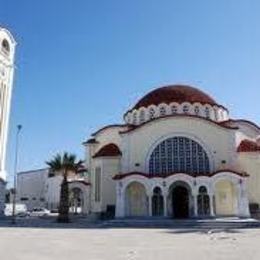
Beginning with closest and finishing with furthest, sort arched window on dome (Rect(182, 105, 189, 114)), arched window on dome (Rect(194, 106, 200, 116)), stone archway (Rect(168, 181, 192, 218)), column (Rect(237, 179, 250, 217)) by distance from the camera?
column (Rect(237, 179, 250, 217)) → stone archway (Rect(168, 181, 192, 218)) → arched window on dome (Rect(182, 105, 189, 114)) → arched window on dome (Rect(194, 106, 200, 116))

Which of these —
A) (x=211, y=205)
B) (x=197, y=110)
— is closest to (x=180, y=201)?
(x=211, y=205)

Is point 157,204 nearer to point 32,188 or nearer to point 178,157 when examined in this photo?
point 178,157

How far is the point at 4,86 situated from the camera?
48531 millimetres

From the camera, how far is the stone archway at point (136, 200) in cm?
3597

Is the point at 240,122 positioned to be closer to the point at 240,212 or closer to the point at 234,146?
the point at 234,146

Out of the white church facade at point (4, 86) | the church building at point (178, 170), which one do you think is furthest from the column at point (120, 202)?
the white church facade at point (4, 86)

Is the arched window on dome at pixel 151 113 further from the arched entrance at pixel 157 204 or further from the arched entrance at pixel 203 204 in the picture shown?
the arched entrance at pixel 203 204

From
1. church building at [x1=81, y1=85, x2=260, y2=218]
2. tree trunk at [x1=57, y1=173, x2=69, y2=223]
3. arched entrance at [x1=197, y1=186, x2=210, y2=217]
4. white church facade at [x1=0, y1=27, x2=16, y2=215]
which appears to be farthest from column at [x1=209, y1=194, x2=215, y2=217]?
white church facade at [x1=0, y1=27, x2=16, y2=215]

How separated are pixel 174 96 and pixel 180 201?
11.1 metres

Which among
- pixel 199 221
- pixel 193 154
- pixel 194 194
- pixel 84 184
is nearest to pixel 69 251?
pixel 199 221

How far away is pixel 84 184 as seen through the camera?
4116 cm

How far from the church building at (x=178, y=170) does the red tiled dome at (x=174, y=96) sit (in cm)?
43

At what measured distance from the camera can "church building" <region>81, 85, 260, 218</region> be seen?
34.2 metres

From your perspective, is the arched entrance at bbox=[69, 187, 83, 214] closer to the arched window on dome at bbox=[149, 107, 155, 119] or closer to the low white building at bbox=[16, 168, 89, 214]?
the arched window on dome at bbox=[149, 107, 155, 119]
